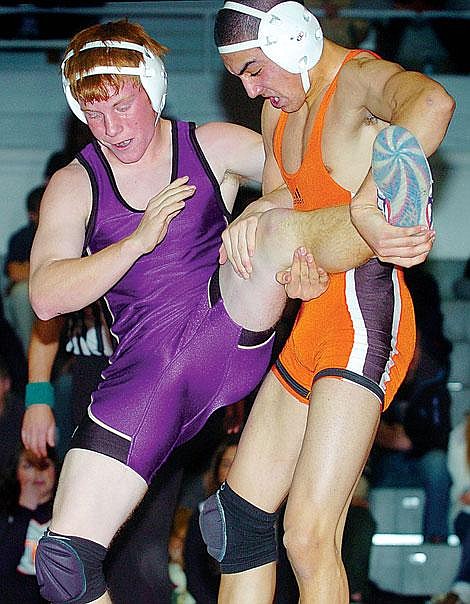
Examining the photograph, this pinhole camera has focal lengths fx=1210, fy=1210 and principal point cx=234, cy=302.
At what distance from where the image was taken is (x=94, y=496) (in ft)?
9.78

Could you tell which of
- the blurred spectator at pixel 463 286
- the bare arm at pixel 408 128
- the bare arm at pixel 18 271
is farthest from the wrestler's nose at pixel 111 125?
the blurred spectator at pixel 463 286

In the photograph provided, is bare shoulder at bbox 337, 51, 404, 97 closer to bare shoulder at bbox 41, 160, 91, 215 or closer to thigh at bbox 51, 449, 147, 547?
bare shoulder at bbox 41, 160, 91, 215

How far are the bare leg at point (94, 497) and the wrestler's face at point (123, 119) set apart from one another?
795 millimetres

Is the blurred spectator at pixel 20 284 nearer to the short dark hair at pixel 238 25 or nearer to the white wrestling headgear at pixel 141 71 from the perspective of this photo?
the white wrestling headgear at pixel 141 71

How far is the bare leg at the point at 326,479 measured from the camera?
9.09 ft

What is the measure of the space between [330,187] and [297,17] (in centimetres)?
42

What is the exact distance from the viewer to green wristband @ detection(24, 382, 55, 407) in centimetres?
414

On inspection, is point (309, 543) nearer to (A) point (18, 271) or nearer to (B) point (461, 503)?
(B) point (461, 503)

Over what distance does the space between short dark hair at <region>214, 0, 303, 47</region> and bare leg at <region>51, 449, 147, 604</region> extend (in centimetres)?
107

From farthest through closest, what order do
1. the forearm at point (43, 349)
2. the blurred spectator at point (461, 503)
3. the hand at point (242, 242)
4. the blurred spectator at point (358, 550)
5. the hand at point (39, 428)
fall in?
1. the blurred spectator at point (461, 503)
2. the blurred spectator at point (358, 550)
3. the forearm at point (43, 349)
4. the hand at point (39, 428)
5. the hand at point (242, 242)

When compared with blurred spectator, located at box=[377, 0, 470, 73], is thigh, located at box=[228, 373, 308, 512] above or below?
below

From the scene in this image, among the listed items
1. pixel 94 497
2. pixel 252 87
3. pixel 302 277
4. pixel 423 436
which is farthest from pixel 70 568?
pixel 423 436

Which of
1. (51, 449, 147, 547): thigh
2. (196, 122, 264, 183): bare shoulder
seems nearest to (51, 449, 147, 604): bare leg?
(51, 449, 147, 547): thigh

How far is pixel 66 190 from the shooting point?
124 inches
